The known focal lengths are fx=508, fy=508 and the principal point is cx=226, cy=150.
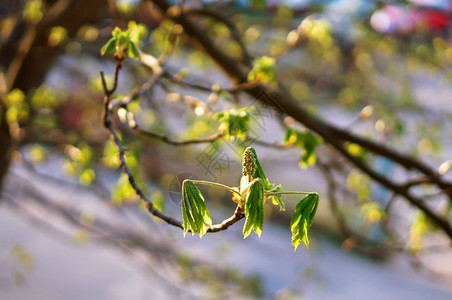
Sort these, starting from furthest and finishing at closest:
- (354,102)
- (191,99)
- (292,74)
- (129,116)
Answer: (292,74) < (354,102) < (191,99) < (129,116)

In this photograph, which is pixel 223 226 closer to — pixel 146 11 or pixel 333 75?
pixel 146 11

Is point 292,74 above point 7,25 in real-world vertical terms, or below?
below

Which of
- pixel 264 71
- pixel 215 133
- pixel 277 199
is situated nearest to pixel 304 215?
pixel 277 199

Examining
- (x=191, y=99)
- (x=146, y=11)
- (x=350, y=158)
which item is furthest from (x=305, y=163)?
(x=146, y=11)

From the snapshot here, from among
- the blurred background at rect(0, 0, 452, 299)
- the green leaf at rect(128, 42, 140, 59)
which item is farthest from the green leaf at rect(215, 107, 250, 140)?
the green leaf at rect(128, 42, 140, 59)

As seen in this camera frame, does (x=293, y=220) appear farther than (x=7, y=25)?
No


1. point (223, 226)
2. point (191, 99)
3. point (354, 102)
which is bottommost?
point (354, 102)

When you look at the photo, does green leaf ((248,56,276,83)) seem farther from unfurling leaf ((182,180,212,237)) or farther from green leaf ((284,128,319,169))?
unfurling leaf ((182,180,212,237))

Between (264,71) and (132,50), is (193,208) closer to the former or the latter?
(132,50)
